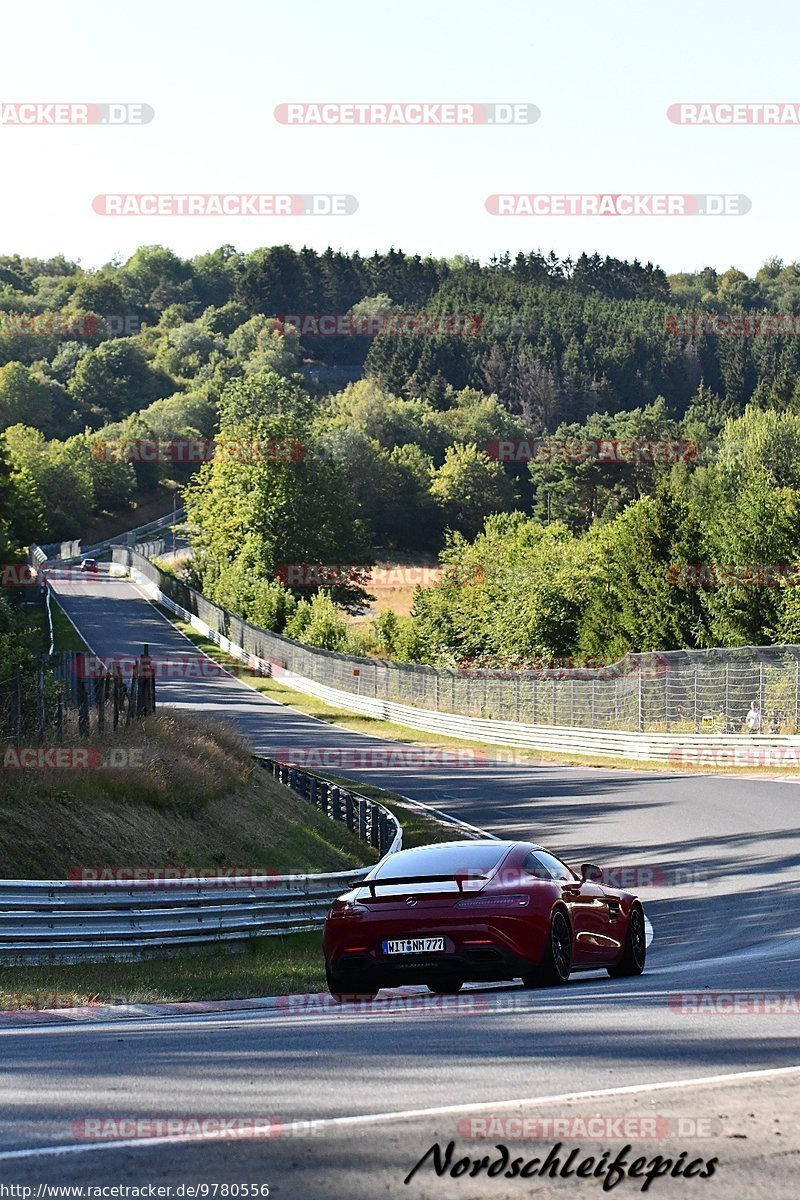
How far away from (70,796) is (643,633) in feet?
172

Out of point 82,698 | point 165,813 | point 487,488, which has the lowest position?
point 165,813

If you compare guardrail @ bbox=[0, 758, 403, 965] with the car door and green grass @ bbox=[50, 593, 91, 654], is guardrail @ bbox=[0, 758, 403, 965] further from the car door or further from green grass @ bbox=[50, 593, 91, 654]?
green grass @ bbox=[50, 593, 91, 654]

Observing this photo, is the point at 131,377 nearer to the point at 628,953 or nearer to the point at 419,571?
the point at 419,571

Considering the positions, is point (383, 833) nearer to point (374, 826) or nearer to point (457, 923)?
point (374, 826)

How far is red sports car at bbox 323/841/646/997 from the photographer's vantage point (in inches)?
454

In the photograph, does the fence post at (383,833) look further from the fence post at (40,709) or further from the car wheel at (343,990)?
the car wheel at (343,990)

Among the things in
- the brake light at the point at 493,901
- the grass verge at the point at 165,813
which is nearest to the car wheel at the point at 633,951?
the brake light at the point at 493,901

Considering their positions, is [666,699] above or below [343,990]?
below

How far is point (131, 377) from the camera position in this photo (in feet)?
652

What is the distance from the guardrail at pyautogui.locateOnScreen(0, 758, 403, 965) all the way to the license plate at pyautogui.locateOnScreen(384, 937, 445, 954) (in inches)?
166

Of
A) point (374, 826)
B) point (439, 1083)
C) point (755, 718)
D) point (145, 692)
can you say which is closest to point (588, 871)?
point (439, 1083)

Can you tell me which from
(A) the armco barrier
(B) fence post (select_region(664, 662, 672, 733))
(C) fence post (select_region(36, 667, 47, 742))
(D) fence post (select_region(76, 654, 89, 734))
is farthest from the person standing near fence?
(C) fence post (select_region(36, 667, 47, 742))

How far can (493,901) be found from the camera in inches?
459

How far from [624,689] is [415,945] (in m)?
33.3
